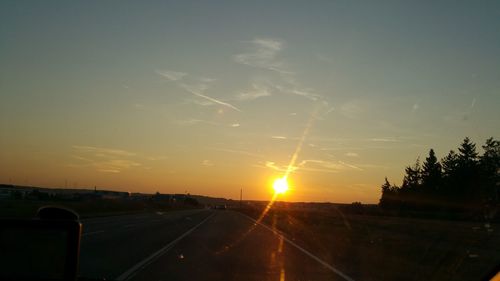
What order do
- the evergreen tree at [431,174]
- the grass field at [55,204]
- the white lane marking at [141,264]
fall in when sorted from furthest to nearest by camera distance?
Result: the evergreen tree at [431,174] < the grass field at [55,204] < the white lane marking at [141,264]

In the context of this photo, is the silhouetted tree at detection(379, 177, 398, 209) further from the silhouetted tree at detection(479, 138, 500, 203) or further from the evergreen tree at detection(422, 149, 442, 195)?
the silhouetted tree at detection(479, 138, 500, 203)

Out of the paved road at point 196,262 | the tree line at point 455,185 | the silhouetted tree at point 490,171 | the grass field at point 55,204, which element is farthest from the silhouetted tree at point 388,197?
the paved road at point 196,262

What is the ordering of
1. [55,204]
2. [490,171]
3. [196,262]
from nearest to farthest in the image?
1. [196,262]
2. [55,204]
3. [490,171]

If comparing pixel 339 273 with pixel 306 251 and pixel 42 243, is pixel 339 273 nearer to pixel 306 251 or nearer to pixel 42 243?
pixel 306 251

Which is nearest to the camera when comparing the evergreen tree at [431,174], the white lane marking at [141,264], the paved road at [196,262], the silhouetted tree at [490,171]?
the white lane marking at [141,264]

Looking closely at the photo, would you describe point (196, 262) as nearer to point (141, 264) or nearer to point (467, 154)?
point (141, 264)

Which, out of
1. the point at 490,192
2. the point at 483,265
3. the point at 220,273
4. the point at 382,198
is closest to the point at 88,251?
the point at 220,273

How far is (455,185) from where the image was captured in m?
112

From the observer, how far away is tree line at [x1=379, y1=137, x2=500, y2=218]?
102812 millimetres

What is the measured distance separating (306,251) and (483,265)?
653cm

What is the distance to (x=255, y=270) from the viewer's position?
1631 cm

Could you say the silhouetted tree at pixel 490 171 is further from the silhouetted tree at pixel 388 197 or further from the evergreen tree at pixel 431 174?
the silhouetted tree at pixel 388 197

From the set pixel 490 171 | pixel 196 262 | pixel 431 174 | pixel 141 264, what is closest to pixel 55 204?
pixel 196 262

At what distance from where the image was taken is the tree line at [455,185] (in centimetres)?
10281
